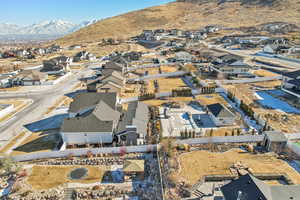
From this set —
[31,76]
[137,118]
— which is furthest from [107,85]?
[31,76]

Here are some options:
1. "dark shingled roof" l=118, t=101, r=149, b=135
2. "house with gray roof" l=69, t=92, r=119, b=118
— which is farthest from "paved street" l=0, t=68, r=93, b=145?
"dark shingled roof" l=118, t=101, r=149, b=135

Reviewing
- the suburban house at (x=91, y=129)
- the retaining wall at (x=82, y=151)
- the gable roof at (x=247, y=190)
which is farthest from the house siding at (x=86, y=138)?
the gable roof at (x=247, y=190)

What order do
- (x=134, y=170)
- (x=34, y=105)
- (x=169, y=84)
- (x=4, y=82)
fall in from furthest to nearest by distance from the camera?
(x=4, y=82)
(x=169, y=84)
(x=34, y=105)
(x=134, y=170)

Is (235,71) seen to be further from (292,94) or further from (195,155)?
(195,155)

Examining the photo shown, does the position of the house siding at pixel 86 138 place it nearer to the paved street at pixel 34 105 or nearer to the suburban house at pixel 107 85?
the paved street at pixel 34 105

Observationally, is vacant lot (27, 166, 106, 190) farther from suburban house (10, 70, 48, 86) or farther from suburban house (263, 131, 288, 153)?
suburban house (10, 70, 48, 86)

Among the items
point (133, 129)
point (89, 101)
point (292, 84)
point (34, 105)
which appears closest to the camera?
point (133, 129)

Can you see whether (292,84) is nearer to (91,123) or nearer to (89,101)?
(91,123)
